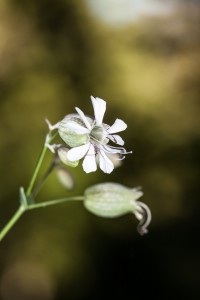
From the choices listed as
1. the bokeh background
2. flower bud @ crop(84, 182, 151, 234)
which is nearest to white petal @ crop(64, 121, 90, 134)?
flower bud @ crop(84, 182, 151, 234)

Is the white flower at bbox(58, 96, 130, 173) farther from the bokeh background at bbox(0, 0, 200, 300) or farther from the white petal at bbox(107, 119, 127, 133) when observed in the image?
the bokeh background at bbox(0, 0, 200, 300)

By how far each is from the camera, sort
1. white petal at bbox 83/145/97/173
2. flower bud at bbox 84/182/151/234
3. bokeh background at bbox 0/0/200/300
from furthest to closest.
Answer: bokeh background at bbox 0/0/200/300
flower bud at bbox 84/182/151/234
white petal at bbox 83/145/97/173

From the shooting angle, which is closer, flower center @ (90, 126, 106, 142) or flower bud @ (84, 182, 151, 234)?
flower center @ (90, 126, 106, 142)

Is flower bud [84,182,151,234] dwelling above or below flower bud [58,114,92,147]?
below

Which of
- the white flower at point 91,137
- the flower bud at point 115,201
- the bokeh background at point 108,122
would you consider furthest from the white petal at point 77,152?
the bokeh background at point 108,122

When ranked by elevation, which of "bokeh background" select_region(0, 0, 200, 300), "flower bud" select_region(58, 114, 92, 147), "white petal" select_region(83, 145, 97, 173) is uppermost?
"flower bud" select_region(58, 114, 92, 147)

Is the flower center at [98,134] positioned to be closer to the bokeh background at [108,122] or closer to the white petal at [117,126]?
the white petal at [117,126]

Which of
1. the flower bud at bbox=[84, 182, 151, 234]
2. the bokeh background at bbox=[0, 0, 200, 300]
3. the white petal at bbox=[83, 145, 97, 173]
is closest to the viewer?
the white petal at bbox=[83, 145, 97, 173]

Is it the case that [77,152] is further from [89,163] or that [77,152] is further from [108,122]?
[108,122]
